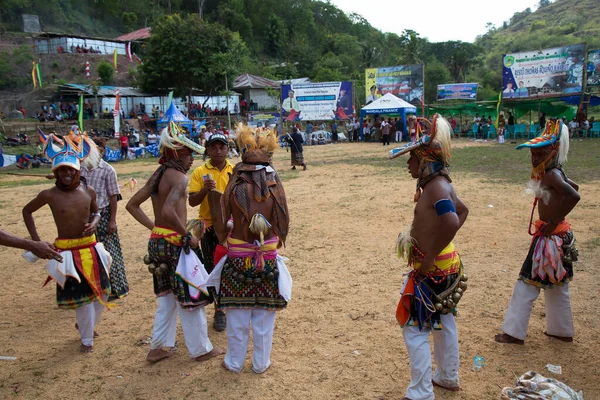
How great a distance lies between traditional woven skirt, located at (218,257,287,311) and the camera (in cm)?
383

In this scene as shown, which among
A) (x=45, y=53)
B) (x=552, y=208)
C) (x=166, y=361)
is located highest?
(x=45, y=53)

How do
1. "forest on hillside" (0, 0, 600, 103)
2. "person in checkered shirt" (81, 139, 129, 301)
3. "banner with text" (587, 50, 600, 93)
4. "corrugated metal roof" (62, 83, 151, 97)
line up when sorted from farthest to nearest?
1. "forest on hillside" (0, 0, 600, 103)
2. "corrugated metal roof" (62, 83, 151, 97)
3. "banner with text" (587, 50, 600, 93)
4. "person in checkered shirt" (81, 139, 129, 301)

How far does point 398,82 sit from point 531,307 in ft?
110

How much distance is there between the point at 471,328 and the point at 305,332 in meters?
1.63

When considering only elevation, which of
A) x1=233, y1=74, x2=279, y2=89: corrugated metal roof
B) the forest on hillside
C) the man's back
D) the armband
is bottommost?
the armband

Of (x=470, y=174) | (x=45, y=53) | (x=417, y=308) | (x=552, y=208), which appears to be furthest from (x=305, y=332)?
(x=45, y=53)

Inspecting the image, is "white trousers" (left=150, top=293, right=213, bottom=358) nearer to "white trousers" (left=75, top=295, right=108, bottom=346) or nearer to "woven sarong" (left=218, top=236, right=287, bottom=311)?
"woven sarong" (left=218, top=236, right=287, bottom=311)

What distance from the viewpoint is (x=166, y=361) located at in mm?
4242

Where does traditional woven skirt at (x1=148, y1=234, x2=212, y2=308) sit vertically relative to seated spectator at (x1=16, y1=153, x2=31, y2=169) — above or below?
above

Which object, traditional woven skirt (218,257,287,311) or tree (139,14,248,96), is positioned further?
tree (139,14,248,96)

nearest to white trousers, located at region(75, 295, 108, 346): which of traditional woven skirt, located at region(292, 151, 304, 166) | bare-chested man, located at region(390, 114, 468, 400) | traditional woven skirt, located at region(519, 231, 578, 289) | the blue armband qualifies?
bare-chested man, located at region(390, 114, 468, 400)

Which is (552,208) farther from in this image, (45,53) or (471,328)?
(45,53)

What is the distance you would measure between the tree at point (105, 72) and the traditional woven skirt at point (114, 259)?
42609mm

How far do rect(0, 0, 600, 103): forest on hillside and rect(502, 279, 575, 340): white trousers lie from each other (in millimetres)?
37072
